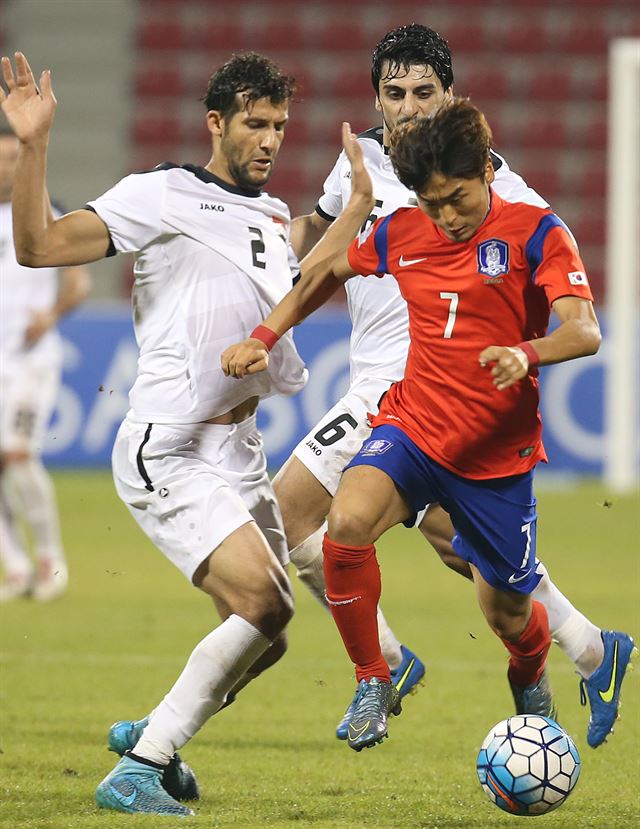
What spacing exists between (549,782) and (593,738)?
91cm

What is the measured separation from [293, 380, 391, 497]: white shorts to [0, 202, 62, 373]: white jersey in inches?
177

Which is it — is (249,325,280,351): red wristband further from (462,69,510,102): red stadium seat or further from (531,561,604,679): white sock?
(462,69,510,102): red stadium seat

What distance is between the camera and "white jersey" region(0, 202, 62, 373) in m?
9.64

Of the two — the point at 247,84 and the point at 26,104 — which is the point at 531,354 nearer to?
the point at 247,84

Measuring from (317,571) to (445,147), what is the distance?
1850mm

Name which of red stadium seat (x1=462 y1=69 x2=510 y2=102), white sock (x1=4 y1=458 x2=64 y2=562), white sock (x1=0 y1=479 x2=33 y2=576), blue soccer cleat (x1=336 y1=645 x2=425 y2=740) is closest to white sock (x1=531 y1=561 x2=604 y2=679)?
blue soccer cleat (x1=336 y1=645 x2=425 y2=740)

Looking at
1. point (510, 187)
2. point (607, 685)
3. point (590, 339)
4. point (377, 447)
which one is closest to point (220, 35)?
point (510, 187)

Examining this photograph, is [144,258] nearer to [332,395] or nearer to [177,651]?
[177,651]

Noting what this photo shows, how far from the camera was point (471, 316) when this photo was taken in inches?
172

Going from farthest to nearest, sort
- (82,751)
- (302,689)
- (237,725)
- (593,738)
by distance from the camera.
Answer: (302,689), (237,725), (82,751), (593,738)

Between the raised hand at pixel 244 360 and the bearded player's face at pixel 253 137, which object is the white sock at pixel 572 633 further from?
the bearded player's face at pixel 253 137

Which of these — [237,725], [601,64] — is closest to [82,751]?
[237,725]

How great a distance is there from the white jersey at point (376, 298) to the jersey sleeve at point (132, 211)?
1.00 meters

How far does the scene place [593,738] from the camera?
16.6 ft
